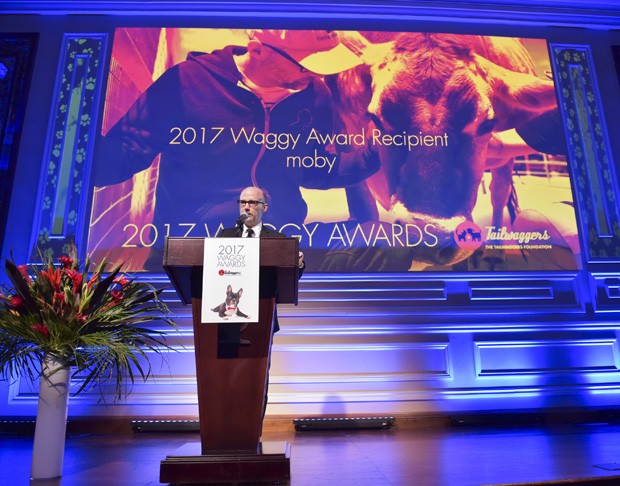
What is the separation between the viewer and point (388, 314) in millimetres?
3875

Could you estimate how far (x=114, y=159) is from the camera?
4.09 m

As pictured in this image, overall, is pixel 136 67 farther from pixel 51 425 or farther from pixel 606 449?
pixel 606 449

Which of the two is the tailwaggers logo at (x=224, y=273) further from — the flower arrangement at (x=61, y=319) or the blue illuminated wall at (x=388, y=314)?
the blue illuminated wall at (x=388, y=314)

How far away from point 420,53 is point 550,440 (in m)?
3.18

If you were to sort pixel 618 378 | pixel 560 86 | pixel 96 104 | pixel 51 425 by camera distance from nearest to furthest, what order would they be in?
pixel 51 425, pixel 618 378, pixel 96 104, pixel 560 86

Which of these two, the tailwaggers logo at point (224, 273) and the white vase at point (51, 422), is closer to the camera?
the tailwaggers logo at point (224, 273)

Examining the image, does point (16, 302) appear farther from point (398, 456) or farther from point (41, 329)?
point (398, 456)

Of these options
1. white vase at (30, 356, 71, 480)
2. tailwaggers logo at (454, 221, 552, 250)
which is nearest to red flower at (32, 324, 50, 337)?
white vase at (30, 356, 71, 480)

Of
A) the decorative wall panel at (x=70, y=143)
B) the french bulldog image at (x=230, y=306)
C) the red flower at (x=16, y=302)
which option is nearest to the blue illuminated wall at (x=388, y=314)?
the decorative wall panel at (x=70, y=143)

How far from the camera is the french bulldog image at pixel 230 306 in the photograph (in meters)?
1.76

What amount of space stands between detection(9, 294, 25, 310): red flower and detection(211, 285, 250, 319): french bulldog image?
951mm

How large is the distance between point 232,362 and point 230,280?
309 millimetres

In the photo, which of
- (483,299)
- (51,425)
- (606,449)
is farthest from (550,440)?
(51,425)

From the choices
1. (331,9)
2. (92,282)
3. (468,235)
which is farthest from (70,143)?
(468,235)
